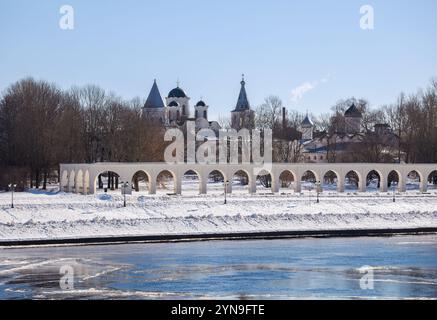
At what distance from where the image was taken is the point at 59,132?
7212 cm

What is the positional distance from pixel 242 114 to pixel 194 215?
2442 inches

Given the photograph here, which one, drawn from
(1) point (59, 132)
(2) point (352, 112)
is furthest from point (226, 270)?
(2) point (352, 112)

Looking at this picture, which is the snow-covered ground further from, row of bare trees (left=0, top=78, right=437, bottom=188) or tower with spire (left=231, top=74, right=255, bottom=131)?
tower with spire (left=231, top=74, right=255, bottom=131)

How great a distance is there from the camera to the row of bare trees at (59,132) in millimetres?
71500

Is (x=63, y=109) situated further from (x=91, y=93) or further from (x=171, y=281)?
(x=171, y=281)

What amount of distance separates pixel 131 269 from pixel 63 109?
4909 cm

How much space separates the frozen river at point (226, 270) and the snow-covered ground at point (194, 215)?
4791 mm

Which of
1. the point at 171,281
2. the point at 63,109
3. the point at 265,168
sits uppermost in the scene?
the point at 63,109

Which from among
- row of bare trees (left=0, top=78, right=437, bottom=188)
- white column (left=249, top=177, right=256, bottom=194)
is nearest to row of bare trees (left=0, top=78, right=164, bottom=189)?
row of bare trees (left=0, top=78, right=437, bottom=188)

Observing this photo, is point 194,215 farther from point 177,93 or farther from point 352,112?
point 177,93

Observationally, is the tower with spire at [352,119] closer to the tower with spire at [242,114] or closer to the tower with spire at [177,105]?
the tower with spire at [242,114]

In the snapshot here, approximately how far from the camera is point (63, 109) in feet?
253
